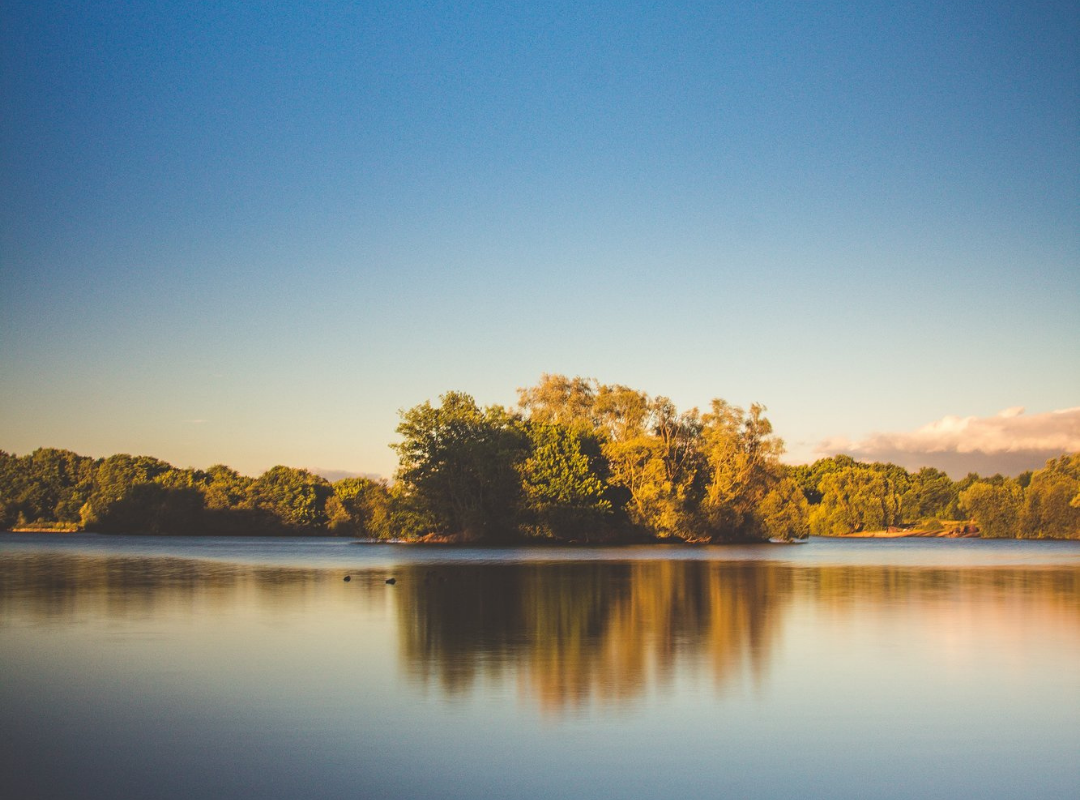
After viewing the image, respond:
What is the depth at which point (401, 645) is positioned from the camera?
13.4 m

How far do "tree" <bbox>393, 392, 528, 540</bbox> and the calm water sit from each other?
157ft

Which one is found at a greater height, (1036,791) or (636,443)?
(636,443)

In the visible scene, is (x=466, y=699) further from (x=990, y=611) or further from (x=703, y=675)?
(x=990, y=611)

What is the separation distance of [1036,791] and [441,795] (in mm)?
4202

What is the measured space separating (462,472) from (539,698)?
59855 millimetres

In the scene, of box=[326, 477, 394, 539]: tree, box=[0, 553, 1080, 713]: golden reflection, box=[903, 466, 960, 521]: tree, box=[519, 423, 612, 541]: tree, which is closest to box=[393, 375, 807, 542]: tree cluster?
box=[519, 423, 612, 541]: tree

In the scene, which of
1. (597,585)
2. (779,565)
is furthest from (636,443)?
(597,585)

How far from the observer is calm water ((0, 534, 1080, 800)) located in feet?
22.5

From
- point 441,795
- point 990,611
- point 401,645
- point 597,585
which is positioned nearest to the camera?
point 441,795

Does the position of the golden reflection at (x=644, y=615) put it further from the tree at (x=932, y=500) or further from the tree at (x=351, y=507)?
the tree at (x=932, y=500)

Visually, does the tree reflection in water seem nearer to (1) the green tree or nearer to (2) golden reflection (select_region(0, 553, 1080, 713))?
(2) golden reflection (select_region(0, 553, 1080, 713))

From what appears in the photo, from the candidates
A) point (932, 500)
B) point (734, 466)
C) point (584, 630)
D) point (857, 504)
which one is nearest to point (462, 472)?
point (734, 466)

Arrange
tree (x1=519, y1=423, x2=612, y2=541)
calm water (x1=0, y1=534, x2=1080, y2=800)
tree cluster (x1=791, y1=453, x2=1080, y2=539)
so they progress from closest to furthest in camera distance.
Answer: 1. calm water (x1=0, y1=534, x2=1080, y2=800)
2. tree (x1=519, y1=423, x2=612, y2=541)
3. tree cluster (x1=791, y1=453, x2=1080, y2=539)

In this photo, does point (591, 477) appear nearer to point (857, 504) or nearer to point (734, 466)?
point (734, 466)
